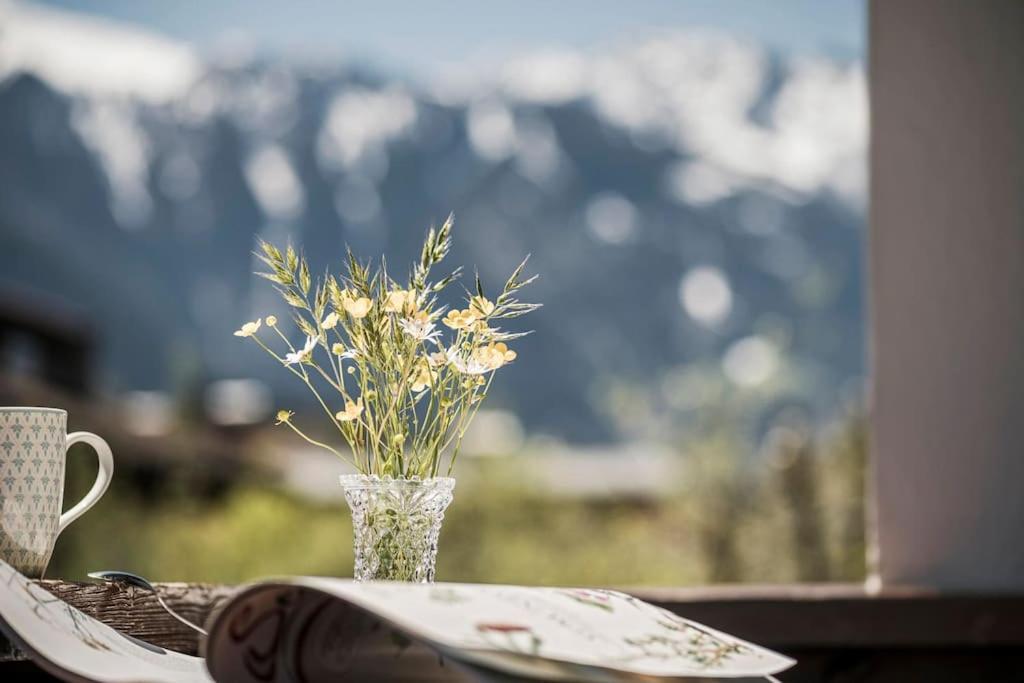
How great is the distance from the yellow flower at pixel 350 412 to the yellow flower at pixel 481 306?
13cm

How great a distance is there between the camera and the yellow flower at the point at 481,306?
3.33 feet

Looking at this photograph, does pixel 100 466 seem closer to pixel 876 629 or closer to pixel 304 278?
pixel 304 278

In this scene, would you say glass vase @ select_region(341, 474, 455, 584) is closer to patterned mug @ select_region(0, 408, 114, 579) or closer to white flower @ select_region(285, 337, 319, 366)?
white flower @ select_region(285, 337, 319, 366)

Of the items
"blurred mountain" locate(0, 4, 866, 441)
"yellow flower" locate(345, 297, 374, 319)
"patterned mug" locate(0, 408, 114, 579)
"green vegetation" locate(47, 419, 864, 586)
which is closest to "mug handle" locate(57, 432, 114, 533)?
"patterned mug" locate(0, 408, 114, 579)

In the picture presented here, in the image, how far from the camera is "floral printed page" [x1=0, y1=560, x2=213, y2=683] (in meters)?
0.77

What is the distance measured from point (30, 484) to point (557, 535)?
15998mm

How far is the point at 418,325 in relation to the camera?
0.98 m

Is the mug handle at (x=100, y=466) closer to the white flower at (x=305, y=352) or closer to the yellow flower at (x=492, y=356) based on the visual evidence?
the white flower at (x=305, y=352)

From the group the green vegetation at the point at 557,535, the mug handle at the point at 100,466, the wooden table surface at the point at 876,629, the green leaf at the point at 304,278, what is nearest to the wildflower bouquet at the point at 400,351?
the green leaf at the point at 304,278

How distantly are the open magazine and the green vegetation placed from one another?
12209 millimetres

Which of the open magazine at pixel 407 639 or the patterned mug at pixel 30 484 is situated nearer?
the open magazine at pixel 407 639

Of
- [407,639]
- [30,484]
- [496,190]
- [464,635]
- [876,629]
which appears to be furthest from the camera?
[496,190]

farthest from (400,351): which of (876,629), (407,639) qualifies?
(876,629)

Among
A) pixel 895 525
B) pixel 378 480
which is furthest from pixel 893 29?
pixel 378 480
